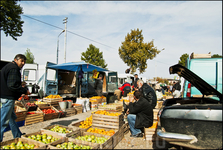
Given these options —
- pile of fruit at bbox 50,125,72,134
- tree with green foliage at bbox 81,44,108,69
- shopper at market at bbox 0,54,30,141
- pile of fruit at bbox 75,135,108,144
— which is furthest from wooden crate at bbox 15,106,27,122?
tree with green foliage at bbox 81,44,108,69

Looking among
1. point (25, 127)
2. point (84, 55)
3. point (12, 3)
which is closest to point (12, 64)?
point (25, 127)

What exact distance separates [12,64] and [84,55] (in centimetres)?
3378

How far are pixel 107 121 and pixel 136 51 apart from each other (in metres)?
24.5

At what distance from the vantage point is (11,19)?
599 inches

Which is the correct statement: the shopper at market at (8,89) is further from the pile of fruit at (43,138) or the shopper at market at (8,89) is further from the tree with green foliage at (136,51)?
the tree with green foliage at (136,51)

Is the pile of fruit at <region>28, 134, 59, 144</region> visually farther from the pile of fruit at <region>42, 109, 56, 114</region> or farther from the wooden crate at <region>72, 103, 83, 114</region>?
the wooden crate at <region>72, 103, 83, 114</region>

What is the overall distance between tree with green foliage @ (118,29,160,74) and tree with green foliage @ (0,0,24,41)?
56.0 ft

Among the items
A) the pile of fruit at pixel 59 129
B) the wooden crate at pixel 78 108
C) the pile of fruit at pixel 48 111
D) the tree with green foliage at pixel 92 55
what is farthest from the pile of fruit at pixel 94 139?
the tree with green foliage at pixel 92 55

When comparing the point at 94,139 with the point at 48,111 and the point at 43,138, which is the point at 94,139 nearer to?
the point at 43,138

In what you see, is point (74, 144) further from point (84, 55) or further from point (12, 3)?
point (84, 55)

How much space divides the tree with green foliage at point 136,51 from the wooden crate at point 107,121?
77.6 ft

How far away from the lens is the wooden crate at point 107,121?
4.43 metres

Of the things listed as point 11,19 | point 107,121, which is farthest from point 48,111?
point 11,19

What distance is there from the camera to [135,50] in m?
28.1
